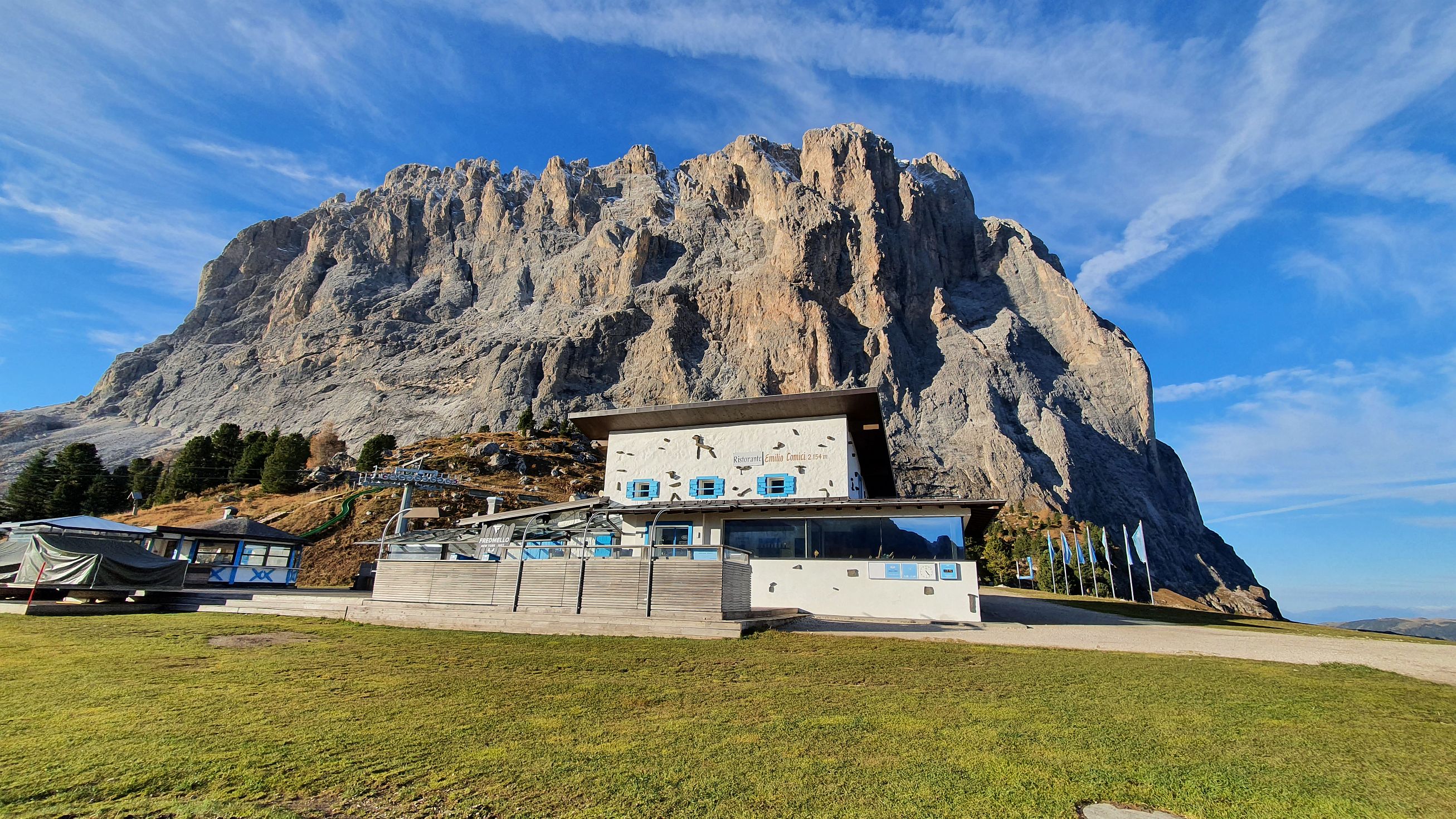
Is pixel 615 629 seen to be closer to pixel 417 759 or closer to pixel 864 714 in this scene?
pixel 864 714

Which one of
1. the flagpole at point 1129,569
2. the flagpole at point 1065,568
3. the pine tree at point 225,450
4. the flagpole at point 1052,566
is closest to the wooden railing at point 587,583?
the flagpole at point 1129,569

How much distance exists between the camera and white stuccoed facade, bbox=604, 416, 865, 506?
82.7 feet

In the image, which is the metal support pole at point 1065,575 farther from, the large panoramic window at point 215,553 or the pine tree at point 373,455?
the pine tree at point 373,455

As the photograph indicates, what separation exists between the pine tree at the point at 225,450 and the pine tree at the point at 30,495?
36.6ft

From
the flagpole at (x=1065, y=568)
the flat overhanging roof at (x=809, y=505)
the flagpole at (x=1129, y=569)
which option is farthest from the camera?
the flagpole at (x=1065, y=568)

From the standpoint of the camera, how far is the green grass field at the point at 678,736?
13.9 ft

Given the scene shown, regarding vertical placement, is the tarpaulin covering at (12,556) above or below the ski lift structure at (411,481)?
below

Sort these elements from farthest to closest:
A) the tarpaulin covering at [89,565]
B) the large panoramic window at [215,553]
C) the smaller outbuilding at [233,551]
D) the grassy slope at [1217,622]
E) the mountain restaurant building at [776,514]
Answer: the large panoramic window at [215,553]
the smaller outbuilding at [233,551]
the grassy slope at [1217,622]
the mountain restaurant building at [776,514]
the tarpaulin covering at [89,565]

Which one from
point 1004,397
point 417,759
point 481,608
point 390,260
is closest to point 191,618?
point 481,608

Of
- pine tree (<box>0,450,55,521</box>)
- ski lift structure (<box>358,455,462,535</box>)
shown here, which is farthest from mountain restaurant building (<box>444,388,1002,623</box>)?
pine tree (<box>0,450,55,521</box>)

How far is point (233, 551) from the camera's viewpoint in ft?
93.4

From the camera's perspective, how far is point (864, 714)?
22.0 feet

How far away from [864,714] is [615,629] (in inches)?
277

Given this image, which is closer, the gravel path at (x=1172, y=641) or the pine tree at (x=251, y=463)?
the gravel path at (x=1172, y=641)
